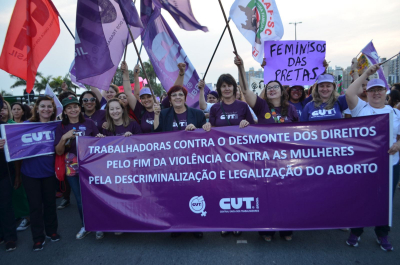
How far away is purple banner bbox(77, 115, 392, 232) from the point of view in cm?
297

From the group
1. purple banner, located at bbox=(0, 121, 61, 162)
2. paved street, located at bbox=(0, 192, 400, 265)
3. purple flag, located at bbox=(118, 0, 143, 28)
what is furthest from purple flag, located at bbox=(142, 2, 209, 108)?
paved street, located at bbox=(0, 192, 400, 265)

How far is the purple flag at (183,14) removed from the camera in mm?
4301

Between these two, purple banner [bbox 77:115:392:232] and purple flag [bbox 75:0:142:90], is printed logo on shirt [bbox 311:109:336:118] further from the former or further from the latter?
purple flag [bbox 75:0:142:90]

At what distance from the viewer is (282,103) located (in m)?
3.78

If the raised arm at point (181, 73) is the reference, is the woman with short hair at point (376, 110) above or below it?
below

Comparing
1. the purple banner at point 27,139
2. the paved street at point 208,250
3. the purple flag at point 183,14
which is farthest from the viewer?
the purple flag at point 183,14

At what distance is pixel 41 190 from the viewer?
350cm

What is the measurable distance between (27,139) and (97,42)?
162cm

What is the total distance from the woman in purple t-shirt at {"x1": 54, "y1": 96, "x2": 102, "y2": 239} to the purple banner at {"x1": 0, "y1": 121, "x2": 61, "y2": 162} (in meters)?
0.15

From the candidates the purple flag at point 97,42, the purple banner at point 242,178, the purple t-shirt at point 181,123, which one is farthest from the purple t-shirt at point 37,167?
the purple t-shirt at point 181,123

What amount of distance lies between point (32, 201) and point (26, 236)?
0.87 metres

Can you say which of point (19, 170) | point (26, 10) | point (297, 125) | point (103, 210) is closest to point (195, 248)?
point (103, 210)

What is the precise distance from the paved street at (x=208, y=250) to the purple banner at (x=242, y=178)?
245 mm

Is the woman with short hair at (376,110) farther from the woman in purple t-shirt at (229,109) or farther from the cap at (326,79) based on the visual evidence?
the woman in purple t-shirt at (229,109)
